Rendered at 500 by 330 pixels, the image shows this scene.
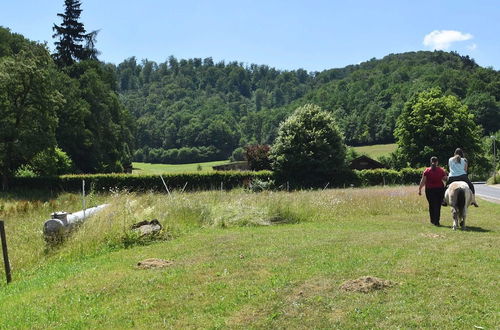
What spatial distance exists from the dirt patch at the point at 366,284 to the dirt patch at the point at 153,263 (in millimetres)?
3677

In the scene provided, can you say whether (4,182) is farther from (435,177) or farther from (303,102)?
(303,102)

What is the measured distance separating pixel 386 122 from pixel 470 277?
110 meters

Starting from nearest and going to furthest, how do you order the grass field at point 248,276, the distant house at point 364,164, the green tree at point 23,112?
the grass field at point 248,276, the green tree at point 23,112, the distant house at point 364,164

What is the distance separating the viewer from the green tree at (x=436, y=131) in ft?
187

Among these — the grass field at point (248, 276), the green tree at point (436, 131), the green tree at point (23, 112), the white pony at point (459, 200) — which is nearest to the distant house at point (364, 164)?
the green tree at point (436, 131)

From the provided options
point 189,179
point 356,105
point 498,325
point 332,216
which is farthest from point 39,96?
point 356,105

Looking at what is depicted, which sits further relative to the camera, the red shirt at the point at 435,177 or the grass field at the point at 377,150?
the grass field at the point at 377,150

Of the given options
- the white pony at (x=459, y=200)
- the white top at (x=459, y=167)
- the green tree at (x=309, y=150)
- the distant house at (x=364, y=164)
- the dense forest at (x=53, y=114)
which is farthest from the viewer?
the distant house at (x=364, y=164)

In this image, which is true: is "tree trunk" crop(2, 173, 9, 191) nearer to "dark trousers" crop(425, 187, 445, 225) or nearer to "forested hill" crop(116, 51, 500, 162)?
"dark trousers" crop(425, 187, 445, 225)

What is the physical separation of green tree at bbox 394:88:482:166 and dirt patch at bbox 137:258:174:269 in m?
53.7

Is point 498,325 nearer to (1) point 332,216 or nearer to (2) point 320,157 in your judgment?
(1) point 332,216

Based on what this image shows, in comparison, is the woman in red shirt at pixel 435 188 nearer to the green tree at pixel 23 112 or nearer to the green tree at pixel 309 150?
the green tree at pixel 309 150

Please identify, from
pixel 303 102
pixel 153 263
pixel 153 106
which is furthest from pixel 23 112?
pixel 153 106

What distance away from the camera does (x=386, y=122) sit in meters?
112
